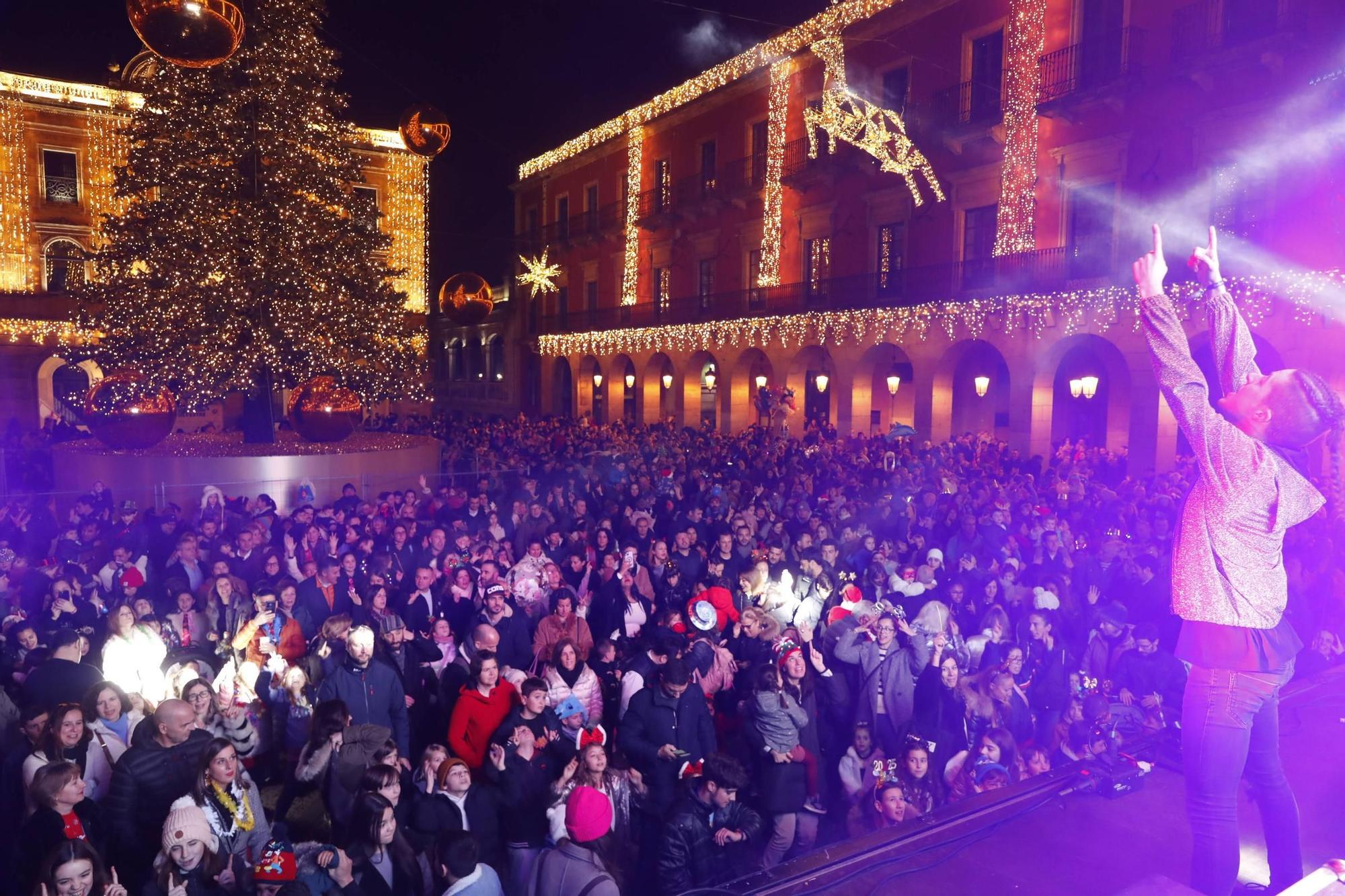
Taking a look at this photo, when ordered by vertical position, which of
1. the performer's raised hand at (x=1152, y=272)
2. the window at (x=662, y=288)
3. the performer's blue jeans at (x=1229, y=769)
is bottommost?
the performer's blue jeans at (x=1229, y=769)

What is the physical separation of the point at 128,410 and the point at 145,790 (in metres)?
11.6

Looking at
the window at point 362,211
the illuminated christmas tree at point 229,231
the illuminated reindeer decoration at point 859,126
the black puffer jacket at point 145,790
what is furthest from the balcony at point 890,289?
the black puffer jacket at point 145,790

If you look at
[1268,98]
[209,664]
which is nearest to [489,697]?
[209,664]

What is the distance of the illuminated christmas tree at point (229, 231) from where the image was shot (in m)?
14.5

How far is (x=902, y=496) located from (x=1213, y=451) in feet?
29.6

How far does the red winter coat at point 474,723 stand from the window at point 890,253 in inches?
722

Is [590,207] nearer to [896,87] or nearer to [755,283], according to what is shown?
[755,283]

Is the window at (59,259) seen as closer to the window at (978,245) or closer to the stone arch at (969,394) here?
the stone arch at (969,394)

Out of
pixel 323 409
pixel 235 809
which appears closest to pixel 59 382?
pixel 323 409

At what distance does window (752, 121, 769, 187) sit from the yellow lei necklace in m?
24.4

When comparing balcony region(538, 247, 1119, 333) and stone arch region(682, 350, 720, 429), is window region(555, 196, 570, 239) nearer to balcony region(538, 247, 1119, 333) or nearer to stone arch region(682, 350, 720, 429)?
balcony region(538, 247, 1119, 333)

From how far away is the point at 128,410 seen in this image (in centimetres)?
1359

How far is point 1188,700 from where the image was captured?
2.67 meters

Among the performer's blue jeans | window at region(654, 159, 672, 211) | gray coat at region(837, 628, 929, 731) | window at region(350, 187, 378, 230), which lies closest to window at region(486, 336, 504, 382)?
window at region(654, 159, 672, 211)
